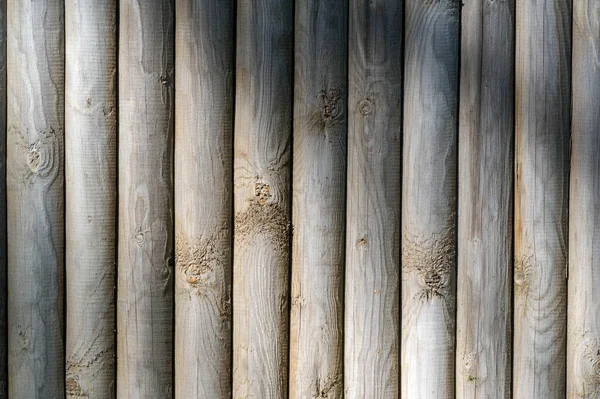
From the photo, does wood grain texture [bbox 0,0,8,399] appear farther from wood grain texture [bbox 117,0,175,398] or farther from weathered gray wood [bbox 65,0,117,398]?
wood grain texture [bbox 117,0,175,398]

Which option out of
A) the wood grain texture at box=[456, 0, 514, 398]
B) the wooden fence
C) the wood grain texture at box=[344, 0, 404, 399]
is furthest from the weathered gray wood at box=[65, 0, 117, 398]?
the wood grain texture at box=[456, 0, 514, 398]

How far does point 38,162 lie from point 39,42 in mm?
407

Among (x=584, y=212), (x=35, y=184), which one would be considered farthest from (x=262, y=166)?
(x=584, y=212)

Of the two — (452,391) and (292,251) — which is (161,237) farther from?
(452,391)

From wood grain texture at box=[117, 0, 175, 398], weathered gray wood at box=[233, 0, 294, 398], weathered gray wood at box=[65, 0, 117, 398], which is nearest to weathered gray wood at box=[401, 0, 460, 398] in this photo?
weathered gray wood at box=[233, 0, 294, 398]

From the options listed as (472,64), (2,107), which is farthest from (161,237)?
(472,64)

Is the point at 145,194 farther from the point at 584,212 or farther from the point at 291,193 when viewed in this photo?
the point at 584,212

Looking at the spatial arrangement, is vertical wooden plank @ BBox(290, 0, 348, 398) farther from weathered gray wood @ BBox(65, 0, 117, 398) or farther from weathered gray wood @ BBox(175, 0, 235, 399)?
weathered gray wood @ BBox(65, 0, 117, 398)

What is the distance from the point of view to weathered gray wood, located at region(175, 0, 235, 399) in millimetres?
2660

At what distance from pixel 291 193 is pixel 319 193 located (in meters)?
0.10

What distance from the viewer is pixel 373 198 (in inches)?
106

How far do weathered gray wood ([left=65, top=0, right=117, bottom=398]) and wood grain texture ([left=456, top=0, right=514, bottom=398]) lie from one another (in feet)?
4.00

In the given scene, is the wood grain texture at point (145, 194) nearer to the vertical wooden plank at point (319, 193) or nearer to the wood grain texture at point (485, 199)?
the vertical wooden plank at point (319, 193)

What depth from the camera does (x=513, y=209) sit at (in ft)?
9.01
